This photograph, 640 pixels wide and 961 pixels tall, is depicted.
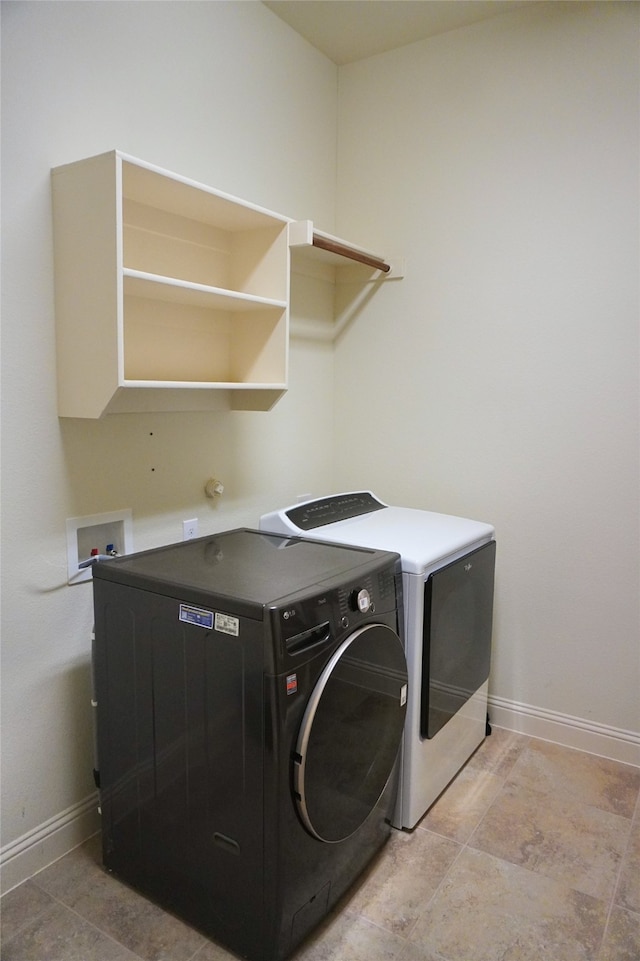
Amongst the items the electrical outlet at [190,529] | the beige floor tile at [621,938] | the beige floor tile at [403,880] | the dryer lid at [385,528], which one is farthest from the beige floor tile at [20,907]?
the beige floor tile at [621,938]

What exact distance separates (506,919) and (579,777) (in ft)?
2.50

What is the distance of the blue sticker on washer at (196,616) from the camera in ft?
4.77

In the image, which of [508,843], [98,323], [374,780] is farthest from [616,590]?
[98,323]

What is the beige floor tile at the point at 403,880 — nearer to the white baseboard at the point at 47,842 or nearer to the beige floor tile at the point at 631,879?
the beige floor tile at the point at 631,879

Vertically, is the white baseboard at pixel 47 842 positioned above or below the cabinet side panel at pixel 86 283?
below

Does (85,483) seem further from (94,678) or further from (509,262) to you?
(509,262)

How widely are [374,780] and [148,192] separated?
1.69m

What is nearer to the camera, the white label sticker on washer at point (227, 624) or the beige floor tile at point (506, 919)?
the white label sticker on washer at point (227, 624)

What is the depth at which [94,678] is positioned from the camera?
1.77m

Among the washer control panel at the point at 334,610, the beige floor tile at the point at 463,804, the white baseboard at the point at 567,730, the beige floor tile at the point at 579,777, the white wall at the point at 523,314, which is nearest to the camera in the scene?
the washer control panel at the point at 334,610

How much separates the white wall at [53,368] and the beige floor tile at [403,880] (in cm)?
83

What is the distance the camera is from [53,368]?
172cm

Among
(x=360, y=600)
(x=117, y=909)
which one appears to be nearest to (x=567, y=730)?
(x=360, y=600)

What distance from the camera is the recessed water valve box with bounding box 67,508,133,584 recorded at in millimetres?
1800
